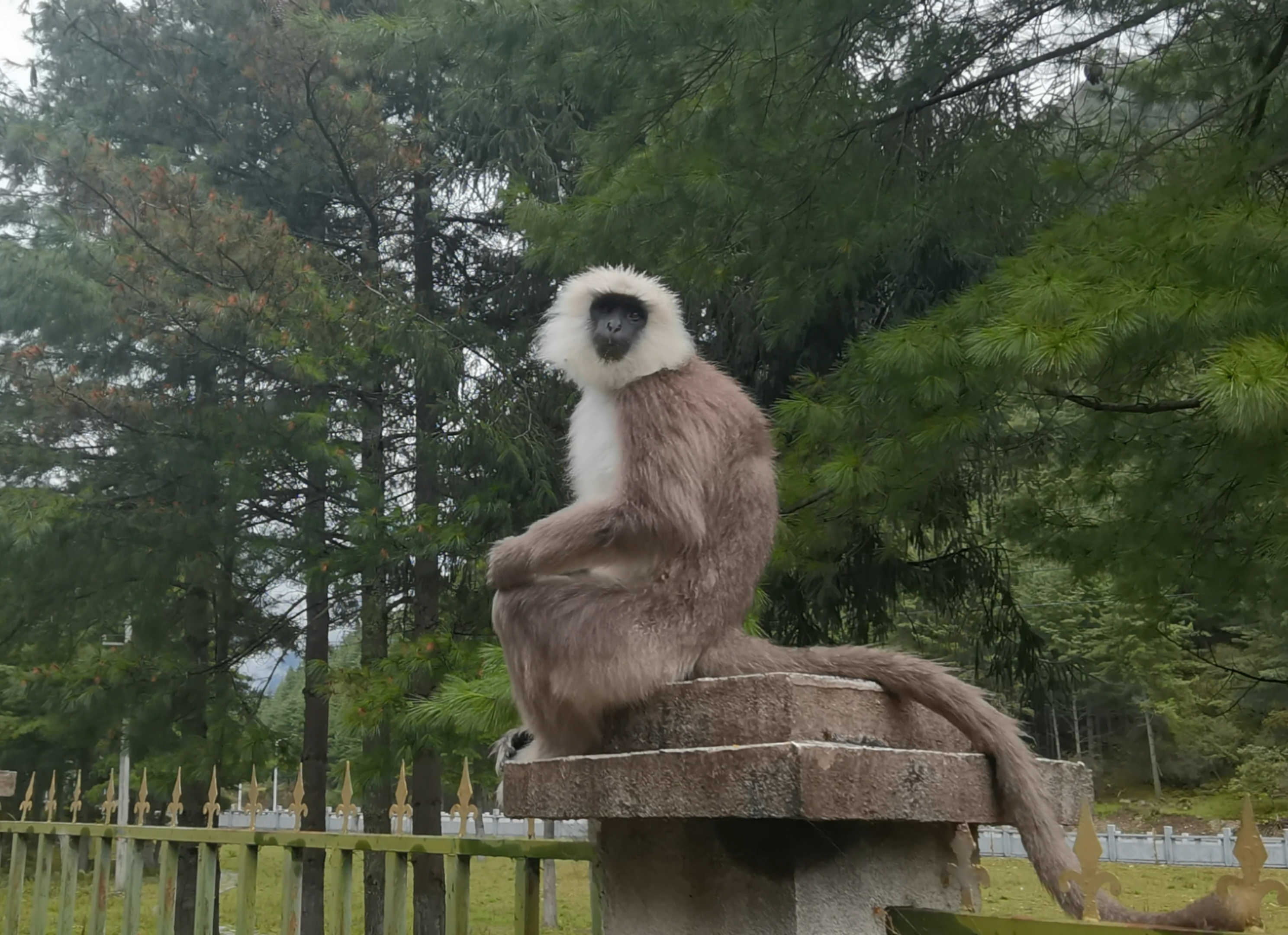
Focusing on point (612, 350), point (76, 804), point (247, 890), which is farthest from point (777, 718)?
point (76, 804)

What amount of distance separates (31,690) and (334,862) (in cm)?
828

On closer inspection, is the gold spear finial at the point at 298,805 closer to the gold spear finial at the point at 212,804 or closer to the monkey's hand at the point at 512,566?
the gold spear finial at the point at 212,804

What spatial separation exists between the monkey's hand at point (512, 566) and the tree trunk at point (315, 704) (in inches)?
323

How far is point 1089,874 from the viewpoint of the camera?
2016 millimetres

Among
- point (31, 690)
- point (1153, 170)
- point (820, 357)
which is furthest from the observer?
point (31, 690)

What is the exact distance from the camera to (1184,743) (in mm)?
23641

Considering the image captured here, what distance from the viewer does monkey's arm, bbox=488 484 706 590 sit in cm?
285

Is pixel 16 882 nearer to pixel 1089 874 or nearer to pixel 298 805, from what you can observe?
pixel 298 805

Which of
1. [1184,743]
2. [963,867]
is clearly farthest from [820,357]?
[1184,743]

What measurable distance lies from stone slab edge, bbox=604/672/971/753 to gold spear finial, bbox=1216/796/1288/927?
2.57ft

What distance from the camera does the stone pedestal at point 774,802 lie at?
2221 mm

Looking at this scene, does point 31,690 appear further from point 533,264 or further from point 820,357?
point 820,357

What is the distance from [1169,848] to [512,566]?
2183cm

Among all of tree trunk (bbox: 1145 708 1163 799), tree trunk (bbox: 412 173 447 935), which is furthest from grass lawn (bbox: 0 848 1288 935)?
tree trunk (bbox: 1145 708 1163 799)
